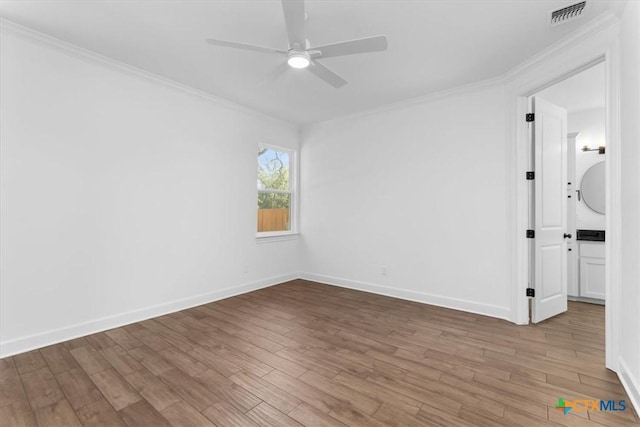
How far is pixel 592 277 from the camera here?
3.97 metres

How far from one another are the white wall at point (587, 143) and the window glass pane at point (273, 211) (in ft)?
14.6

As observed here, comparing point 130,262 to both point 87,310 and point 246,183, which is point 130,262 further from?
point 246,183

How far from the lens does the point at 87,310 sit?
9.52ft

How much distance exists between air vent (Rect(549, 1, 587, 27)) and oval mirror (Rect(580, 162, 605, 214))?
3.06 m

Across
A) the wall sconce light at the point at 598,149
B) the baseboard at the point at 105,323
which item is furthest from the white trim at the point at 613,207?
the baseboard at the point at 105,323

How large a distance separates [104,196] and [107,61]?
4.47 ft

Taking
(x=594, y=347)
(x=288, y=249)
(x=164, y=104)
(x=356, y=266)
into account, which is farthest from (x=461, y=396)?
(x=164, y=104)

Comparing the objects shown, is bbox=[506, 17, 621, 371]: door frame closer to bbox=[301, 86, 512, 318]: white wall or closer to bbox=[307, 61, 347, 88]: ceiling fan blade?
bbox=[301, 86, 512, 318]: white wall

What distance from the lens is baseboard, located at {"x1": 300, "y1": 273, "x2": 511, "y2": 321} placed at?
3.44 metres

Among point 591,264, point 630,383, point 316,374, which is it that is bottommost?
point 316,374

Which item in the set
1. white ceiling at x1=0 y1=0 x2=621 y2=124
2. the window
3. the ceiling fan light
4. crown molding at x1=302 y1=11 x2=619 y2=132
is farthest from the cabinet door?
the ceiling fan light

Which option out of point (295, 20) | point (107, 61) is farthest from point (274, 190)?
point (295, 20)

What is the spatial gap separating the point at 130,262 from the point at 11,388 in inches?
53.8

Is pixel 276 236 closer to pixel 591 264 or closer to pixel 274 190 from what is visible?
pixel 274 190
